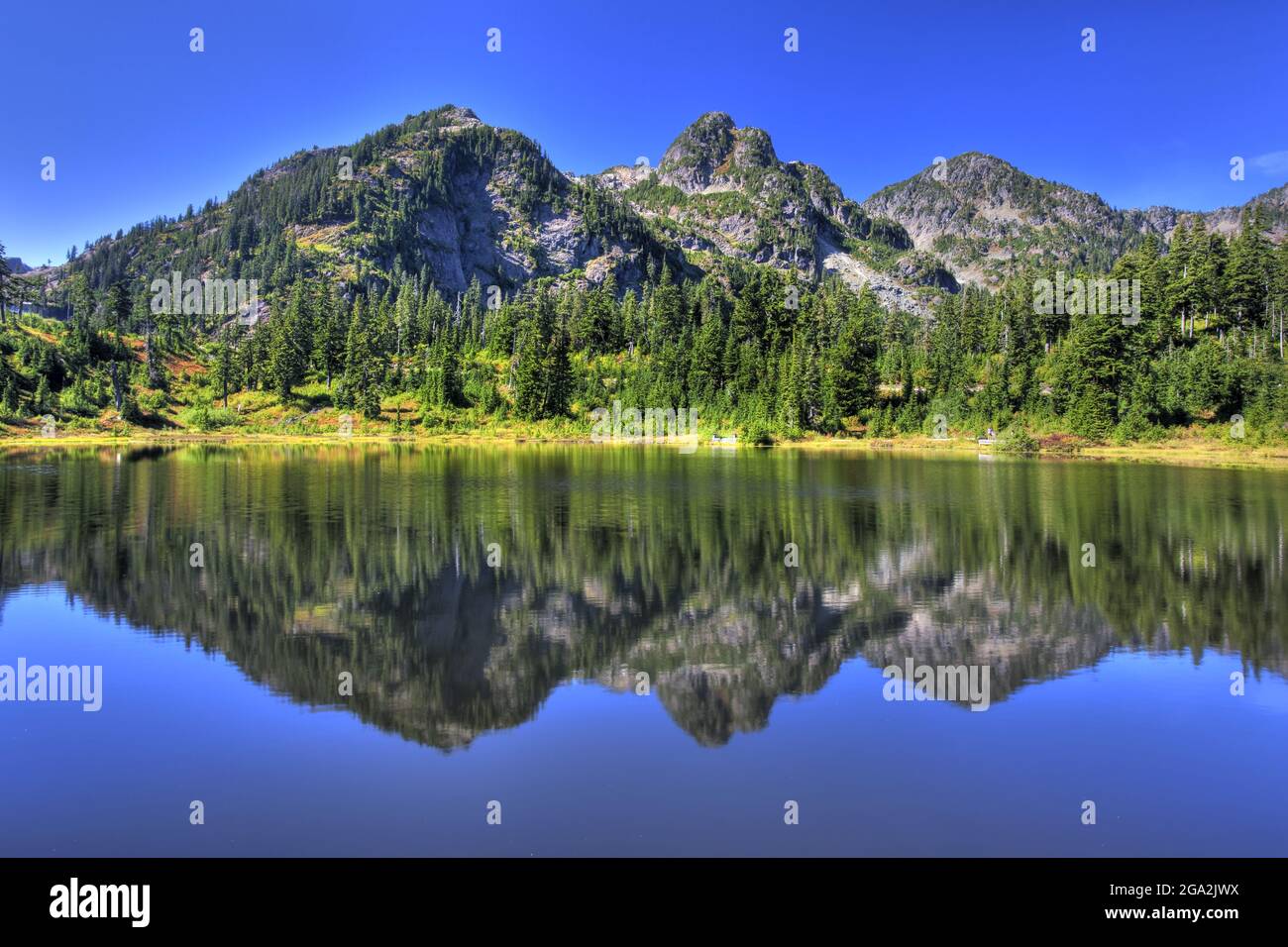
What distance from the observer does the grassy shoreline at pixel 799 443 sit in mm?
77188

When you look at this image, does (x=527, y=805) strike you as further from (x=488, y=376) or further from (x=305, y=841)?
(x=488, y=376)

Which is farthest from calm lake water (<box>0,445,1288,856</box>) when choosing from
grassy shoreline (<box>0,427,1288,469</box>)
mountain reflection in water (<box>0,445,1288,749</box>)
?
grassy shoreline (<box>0,427,1288,469</box>)

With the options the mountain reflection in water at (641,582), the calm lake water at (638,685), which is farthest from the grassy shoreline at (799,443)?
the calm lake water at (638,685)

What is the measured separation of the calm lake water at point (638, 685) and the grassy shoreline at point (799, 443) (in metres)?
50.8

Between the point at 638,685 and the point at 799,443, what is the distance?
94095 mm

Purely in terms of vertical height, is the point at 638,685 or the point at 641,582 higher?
the point at 641,582

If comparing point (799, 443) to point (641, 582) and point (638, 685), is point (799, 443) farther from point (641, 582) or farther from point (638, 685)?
point (638, 685)

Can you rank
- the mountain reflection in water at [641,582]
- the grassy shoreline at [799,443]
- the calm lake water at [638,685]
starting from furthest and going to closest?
the grassy shoreline at [799,443]
the mountain reflection in water at [641,582]
the calm lake water at [638,685]

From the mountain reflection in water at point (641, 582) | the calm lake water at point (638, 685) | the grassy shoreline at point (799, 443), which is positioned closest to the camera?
the calm lake water at point (638, 685)

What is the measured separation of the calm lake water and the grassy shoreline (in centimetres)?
5082

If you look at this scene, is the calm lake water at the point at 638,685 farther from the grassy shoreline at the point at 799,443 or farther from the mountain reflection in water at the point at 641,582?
the grassy shoreline at the point at 799,443

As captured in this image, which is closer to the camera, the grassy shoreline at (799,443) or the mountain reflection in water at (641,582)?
the mountain reflection in water at (641,582)

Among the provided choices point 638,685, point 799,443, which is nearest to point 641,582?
point 638,685

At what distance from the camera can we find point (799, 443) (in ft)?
352
